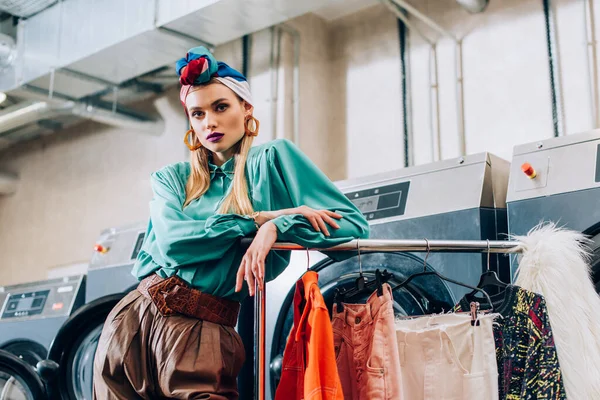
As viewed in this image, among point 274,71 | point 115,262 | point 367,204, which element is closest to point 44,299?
point 115,262

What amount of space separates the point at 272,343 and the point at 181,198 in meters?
0.90

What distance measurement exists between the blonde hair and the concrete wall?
1823mm

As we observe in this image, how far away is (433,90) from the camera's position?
359 centimetres

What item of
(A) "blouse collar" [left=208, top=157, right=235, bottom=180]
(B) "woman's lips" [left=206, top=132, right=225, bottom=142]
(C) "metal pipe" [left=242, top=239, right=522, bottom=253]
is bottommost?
(C) "metal pipe" [left=242, top=239, right=522, bottom=253]

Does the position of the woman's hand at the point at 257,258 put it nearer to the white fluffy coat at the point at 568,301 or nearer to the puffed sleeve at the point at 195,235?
the puffed sleeve at the point at 195,235

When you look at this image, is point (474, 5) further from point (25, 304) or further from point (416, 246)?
point (25, 304)

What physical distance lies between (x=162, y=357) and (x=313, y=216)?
0.42 metres

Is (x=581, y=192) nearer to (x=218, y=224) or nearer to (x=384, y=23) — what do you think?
(x=218, y=224)

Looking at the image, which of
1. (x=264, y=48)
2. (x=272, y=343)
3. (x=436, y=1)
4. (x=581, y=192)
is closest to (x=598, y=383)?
(x=581, y=192)

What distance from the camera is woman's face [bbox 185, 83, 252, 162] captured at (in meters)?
1.69

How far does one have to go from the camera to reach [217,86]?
1706 millimetres

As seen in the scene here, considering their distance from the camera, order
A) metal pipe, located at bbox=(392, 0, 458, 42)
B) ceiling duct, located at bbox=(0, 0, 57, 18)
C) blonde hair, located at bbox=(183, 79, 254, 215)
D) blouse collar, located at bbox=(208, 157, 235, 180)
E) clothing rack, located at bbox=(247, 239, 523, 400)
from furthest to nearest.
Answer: ceiling duct, located at bbox=(0, 0, 57, 18) → metal pipe, located at bbox=(392, 0, 458, 42) → blouse collar, located at bbox=(208, 157, 235, 180) → blonde hair, located at bbox=(183, 79, 254, 215) → clothing rack, located at bbox=(247, 239, 523, 400)

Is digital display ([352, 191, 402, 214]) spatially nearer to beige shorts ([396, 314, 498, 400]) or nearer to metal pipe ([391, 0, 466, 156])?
beige shorts ([396, 314, 498, 400])

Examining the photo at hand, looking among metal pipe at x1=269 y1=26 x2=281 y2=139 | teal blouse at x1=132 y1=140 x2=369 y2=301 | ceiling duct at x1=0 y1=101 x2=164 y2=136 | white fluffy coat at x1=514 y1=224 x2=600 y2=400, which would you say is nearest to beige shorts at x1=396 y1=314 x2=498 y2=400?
white fluffy coat at x1=514 y1=224 x2=600 y2=400
